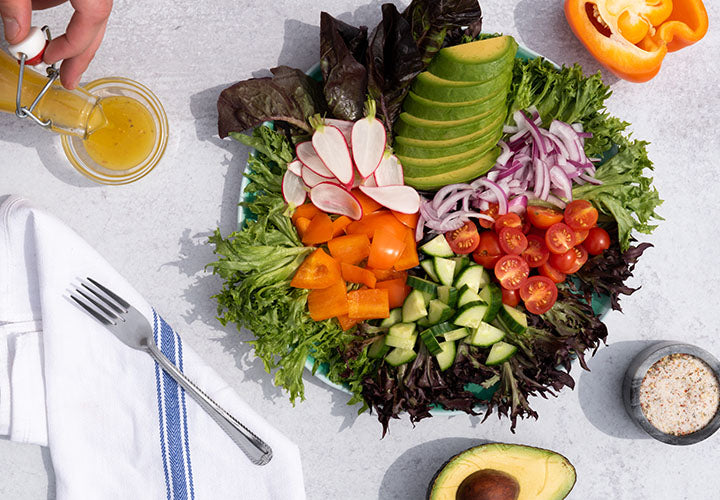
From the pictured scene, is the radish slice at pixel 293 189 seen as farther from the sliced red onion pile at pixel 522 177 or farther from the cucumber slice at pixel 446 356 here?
the cucumber slice at pixel 446 356

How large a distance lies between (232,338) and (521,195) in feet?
3.48

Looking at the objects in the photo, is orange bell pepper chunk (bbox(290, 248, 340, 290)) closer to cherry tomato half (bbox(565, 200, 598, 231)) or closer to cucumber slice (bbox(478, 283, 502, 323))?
cucumber slice (bbox(478, 283, 502, 323))

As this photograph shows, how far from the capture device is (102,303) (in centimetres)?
195

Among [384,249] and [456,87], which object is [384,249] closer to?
[384,249]

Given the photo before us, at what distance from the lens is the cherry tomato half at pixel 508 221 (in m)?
1.95

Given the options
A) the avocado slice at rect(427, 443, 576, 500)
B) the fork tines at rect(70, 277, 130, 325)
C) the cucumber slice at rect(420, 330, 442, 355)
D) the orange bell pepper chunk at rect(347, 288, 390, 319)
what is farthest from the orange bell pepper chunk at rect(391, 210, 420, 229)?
the fork tines at rect(70, 277, 130, 325)

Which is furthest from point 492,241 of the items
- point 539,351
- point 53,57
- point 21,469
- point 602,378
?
point 21,469

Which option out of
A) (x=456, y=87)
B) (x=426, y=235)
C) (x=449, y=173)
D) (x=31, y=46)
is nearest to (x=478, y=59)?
(x=456, y=87)

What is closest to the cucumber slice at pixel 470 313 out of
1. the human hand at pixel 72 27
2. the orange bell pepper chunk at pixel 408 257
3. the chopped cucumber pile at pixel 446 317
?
→ the chopped cucumber pile at pixel 446 317

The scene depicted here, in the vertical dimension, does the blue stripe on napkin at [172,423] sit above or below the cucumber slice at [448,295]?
below

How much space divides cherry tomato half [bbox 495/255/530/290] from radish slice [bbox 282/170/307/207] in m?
0.64

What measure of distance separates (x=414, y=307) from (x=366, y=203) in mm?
357

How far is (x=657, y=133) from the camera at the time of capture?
2.20 m

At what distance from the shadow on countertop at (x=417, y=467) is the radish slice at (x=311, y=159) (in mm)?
994
